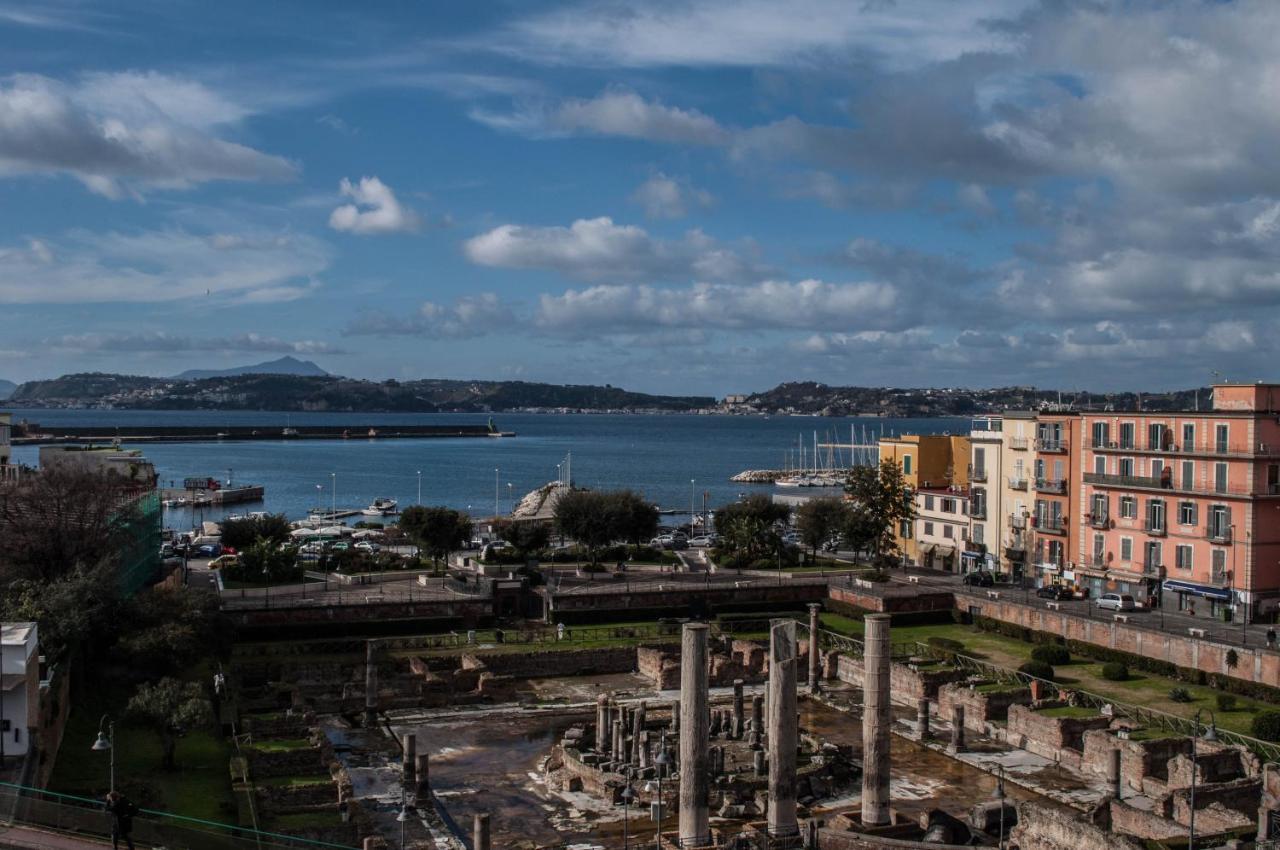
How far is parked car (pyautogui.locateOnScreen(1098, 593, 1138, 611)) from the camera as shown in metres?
52.2

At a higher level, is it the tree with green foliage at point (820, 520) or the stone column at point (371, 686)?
the tree with green foliage at point (820, 520)

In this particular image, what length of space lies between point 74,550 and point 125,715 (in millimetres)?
13582

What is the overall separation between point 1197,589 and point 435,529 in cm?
3752

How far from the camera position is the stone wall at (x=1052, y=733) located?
1422 inches

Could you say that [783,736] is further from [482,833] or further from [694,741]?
[482,833]

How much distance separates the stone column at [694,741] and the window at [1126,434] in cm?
3594

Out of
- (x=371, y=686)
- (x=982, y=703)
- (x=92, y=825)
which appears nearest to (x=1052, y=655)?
(x=982, y=703)

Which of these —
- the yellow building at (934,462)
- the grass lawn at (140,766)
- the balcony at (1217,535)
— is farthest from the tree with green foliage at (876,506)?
the grass lawn at (140,766)

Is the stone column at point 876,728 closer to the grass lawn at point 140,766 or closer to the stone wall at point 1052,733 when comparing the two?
the stone wall at point 1052,733

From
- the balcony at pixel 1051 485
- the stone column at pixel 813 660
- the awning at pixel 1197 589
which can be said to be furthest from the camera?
the balcony at pixel 1051 485

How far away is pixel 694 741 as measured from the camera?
2644cm

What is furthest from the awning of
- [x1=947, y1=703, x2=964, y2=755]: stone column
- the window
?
[x1=947, y1=703, x2=964, y2=755]: stone column

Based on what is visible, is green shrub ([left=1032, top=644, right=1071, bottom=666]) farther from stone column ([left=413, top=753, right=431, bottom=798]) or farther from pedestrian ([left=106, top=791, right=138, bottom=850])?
pedestrian ([left=106, top=791, right=138, bottom=850])

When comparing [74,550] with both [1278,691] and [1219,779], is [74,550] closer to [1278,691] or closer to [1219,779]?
[1219,779]
